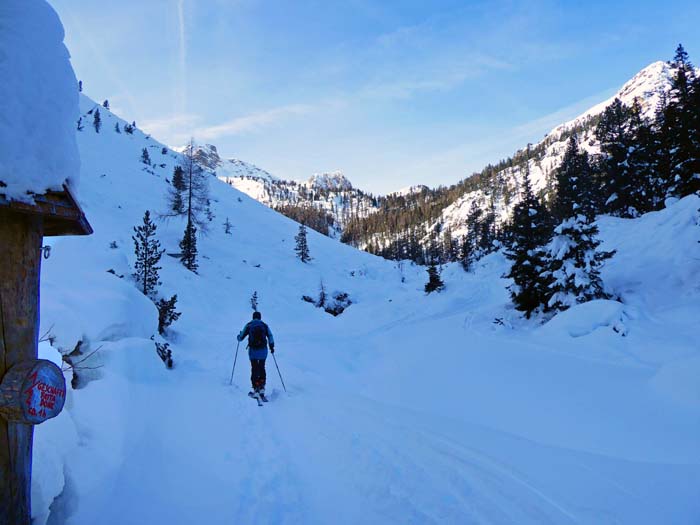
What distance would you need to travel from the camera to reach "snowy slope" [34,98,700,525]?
3.79 meters

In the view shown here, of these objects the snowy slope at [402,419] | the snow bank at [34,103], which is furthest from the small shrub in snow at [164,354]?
the snow bank at [34,103]

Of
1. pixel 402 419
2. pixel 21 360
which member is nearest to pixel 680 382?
pixel 402 419

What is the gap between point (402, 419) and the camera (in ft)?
21.7

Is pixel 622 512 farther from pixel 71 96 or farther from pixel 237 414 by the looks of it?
pixel 71 96

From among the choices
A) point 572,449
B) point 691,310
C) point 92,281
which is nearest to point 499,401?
point 572,449

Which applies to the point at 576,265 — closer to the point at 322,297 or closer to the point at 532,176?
the point at 322,297

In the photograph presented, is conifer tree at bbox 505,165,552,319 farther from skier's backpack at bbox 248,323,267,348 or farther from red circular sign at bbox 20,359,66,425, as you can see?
red circular sign at bbox 20,359,66,425

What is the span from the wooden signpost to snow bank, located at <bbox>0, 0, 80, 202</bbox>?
15 centimetres

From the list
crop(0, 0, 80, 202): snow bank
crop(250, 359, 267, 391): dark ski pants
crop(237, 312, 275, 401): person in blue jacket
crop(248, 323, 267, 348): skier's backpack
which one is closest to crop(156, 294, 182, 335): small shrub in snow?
crop(237, 312, 275, 401): person in blue jacket

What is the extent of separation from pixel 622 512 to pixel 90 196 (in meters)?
39.4

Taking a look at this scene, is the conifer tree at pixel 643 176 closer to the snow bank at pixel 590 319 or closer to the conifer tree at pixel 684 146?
the conifer tree at pixel 684 146

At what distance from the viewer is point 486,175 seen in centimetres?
15438

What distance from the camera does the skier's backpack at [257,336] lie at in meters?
8.43

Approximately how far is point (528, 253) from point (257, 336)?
1095 cm
